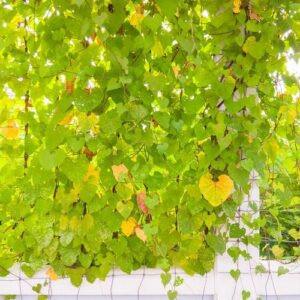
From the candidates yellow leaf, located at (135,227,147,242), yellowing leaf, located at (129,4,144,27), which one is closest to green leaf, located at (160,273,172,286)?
yellow leaf, located at (135,227,147,242)

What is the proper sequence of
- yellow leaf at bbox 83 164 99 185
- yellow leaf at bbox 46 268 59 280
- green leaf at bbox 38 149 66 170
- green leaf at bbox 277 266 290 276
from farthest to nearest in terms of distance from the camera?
green leaf at bbox 277 266 290 276, yellow leaf at bbox 46 268 59 280, yellow leaf at bbox 83 164 99 185, green leaf at bbox 38 149 66 170

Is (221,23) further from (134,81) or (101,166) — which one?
(101,166)

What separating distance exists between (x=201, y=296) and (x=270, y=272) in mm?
249

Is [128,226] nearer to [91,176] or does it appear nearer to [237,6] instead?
[91,176]

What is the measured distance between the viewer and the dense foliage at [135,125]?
1.16m

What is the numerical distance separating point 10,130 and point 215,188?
0.60m

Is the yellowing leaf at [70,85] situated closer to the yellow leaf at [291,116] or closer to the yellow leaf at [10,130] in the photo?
the yellow leaf at [10,130]

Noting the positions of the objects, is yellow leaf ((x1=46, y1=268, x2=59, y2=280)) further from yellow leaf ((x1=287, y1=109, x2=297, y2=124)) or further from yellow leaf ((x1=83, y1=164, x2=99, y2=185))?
yellow leaf ((x1=287, y1=109, x2=297, y2=124))

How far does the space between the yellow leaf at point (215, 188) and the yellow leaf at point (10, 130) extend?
0.55m

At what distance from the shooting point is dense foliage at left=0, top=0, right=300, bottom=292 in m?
1.16

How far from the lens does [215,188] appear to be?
125cm

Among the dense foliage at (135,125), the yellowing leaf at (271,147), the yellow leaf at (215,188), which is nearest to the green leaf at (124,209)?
the dense foliage at (135,125)

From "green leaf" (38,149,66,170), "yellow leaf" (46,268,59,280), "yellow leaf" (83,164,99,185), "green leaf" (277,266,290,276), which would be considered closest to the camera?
"green leaf" (38,149,66,170)

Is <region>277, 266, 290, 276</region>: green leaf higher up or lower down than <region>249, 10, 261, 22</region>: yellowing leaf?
lower down
